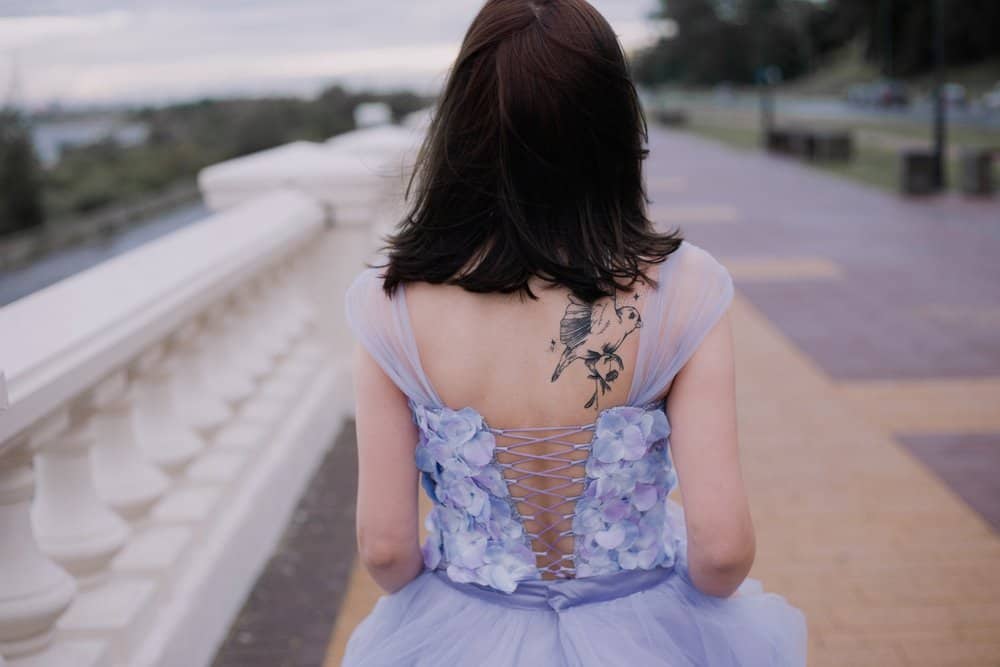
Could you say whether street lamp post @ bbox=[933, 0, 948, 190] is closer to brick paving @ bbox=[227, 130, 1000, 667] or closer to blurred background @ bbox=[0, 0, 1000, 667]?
brick paving @ bbox=[227, 130, 1000, 667]

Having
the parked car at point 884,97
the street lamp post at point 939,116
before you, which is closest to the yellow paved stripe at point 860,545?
the street lamp post at point 939,116

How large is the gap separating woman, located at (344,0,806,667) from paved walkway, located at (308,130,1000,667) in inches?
63.6

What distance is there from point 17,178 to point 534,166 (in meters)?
6.29

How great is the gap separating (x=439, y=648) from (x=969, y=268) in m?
9.34

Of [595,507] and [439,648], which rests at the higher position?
[595,507]

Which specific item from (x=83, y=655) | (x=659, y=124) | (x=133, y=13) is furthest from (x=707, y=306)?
(x=659, y=124)

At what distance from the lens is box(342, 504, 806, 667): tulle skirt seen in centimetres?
166

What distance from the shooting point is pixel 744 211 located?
15.4 m

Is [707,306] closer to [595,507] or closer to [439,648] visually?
[595,507]

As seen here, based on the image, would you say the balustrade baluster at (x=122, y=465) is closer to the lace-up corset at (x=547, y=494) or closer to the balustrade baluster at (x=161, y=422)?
the balustrade baluster at (x=161, y=422)

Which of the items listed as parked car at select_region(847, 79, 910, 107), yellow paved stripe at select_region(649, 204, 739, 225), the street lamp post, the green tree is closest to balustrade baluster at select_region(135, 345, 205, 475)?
the green tree

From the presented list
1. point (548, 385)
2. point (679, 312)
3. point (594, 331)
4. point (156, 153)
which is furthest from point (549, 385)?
point (156, 153)

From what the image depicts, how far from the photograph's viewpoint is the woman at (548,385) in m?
1.53

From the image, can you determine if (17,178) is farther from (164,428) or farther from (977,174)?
(977,174)
